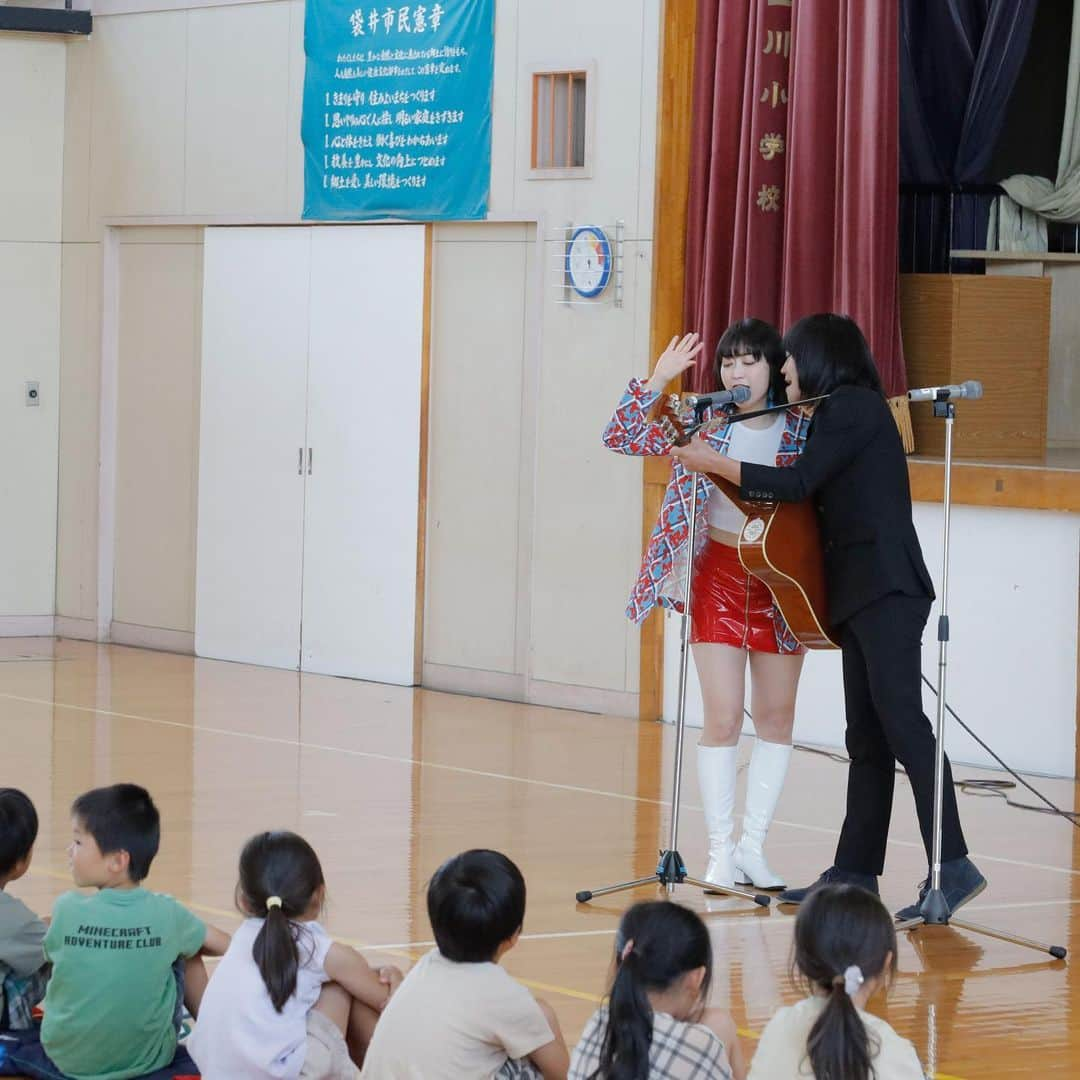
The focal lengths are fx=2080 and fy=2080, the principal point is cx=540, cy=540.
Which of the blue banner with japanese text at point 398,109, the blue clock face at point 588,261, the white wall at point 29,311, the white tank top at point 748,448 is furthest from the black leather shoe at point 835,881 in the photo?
the white wall at point 29,311

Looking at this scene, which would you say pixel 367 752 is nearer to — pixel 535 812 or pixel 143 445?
pixel 535 812

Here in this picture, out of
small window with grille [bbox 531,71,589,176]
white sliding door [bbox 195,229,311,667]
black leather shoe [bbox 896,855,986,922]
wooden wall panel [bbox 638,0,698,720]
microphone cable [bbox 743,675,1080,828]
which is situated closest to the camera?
black leather shoe [bbox 896,855,986,922]

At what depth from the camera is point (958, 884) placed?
4.95 metres

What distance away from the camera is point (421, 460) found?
923cm

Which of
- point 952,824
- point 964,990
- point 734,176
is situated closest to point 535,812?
point 952,824

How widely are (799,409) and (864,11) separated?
310cm

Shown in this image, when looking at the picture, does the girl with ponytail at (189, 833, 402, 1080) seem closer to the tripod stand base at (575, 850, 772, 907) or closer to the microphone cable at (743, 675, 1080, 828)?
the tripod stand base at (575, 850, 772, 907)

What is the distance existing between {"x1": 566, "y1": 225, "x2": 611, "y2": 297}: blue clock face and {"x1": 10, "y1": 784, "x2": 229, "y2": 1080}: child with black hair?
5.34 metres

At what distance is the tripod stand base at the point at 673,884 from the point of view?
5090mm

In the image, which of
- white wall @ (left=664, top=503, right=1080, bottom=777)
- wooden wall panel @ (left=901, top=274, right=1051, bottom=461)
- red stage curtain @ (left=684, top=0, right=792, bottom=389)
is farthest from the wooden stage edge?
red stage curtain @ (left=684, top=0, right=792, bottom=389)

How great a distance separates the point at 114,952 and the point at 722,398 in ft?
7.11

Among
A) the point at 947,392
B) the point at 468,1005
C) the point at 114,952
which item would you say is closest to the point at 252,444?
the point at 947,392

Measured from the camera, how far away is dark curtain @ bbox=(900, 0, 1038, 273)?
8406 mm

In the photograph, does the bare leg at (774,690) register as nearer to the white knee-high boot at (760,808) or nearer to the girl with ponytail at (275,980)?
the white knee-high boot at (760,808)
